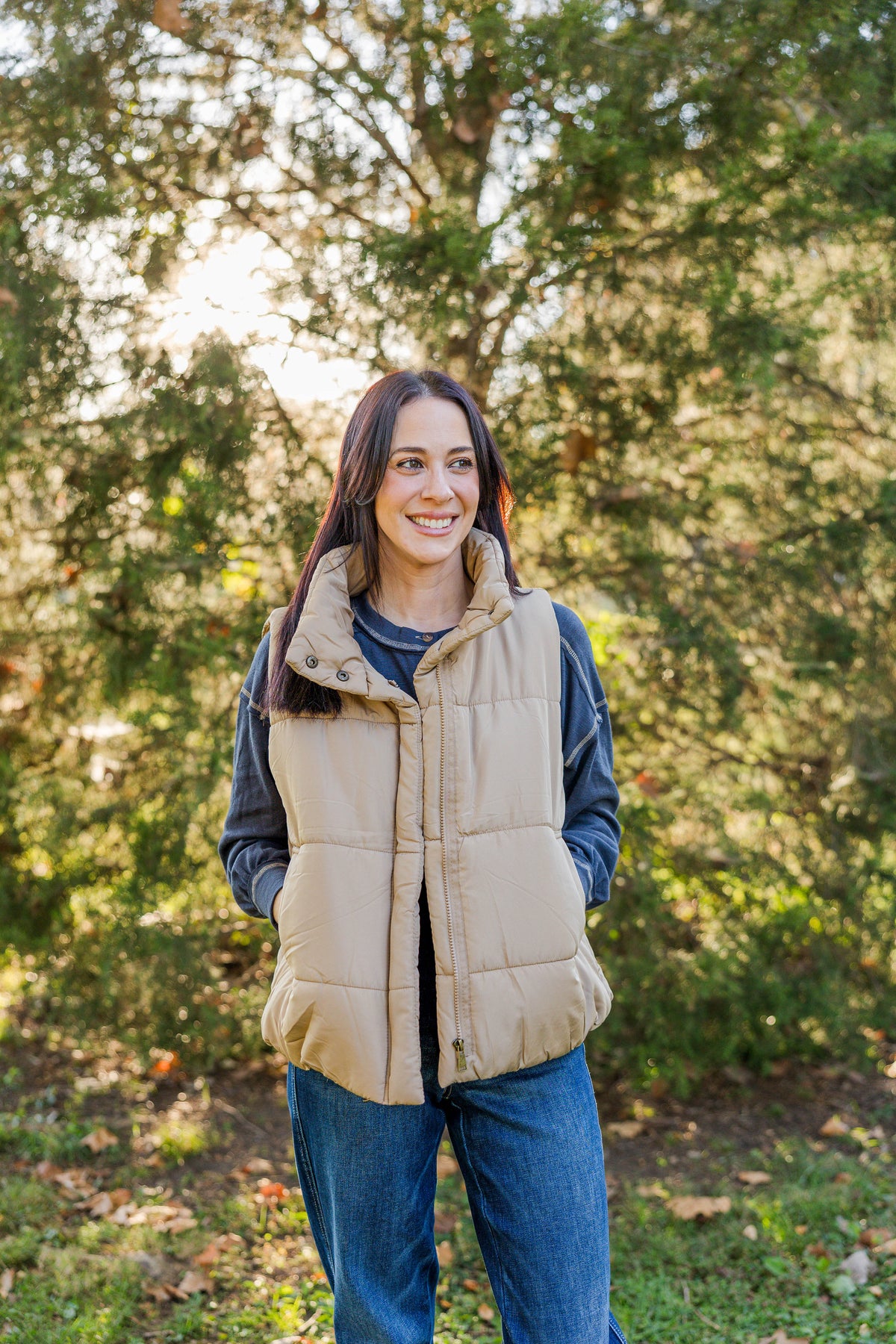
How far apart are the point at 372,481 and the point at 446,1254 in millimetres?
2722

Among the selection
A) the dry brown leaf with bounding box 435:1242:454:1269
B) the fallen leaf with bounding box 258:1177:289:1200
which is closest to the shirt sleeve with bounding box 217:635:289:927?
the dry brown leaf with bounding box 435:1242:454:1269

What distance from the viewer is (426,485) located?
219 centimetres

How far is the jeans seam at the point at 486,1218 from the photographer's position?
6.70 feet

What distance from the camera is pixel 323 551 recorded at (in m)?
2.30

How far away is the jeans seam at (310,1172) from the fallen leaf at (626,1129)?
2549 mm

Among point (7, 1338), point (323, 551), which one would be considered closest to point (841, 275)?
point (323, 551)

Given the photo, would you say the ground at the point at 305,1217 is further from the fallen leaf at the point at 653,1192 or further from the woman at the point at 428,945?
the woman at the point at 428,945

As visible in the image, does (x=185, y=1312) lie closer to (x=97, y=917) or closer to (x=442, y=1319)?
(x=442, y=1319)

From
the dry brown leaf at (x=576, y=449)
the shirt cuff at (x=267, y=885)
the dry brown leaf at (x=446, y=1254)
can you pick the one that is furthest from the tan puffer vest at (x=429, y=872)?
the dry brown leaf at (x=576, y=449)

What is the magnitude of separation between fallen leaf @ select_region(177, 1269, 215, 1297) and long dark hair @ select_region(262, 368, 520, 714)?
7.41ft

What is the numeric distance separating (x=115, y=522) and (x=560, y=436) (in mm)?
1859

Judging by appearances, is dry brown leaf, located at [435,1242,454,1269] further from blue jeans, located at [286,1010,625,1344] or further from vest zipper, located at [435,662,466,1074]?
vest zipper, located at [435,662,466,1074]

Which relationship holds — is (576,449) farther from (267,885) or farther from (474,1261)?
(474,1261)

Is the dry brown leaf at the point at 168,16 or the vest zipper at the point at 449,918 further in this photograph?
the dry brown leaf at the point at 168,16
